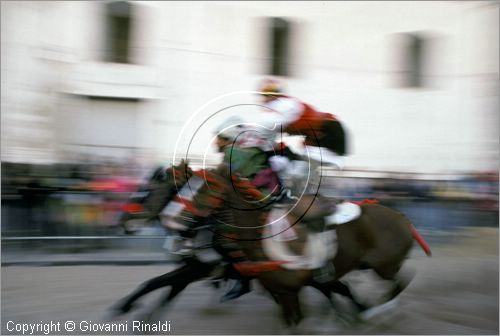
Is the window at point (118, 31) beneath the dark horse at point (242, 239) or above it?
above

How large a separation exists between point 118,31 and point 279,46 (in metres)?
2.97

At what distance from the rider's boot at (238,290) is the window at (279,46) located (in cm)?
560

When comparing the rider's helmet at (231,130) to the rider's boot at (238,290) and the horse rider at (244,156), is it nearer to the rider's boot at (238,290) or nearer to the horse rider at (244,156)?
the horse rider at (244,156)

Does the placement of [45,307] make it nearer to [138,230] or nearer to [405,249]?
[138,230]

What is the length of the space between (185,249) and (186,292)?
1.46 m

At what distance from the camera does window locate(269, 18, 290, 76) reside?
9.86 meters

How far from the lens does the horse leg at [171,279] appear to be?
4234 mm

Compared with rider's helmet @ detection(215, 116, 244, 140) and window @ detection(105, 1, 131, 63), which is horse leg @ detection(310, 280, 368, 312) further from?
window @ detection(105, 1, 131, 63)

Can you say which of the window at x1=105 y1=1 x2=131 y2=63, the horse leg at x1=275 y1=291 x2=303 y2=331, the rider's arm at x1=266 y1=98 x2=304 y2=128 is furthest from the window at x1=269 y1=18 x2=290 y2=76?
the horse leg at x1=275 y1=291 x2=303 y2=331

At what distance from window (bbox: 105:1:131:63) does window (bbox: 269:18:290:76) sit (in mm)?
2653

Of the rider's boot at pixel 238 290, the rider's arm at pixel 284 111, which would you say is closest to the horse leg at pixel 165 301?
the rider's boot at pixel 238 290

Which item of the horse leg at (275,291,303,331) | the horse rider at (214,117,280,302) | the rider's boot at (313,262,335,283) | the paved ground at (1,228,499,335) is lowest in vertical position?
the paved ground at (1,228,499,335)

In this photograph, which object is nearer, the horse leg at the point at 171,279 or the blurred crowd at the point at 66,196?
the horse leg at the point at 171,279

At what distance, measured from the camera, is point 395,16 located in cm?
1012
